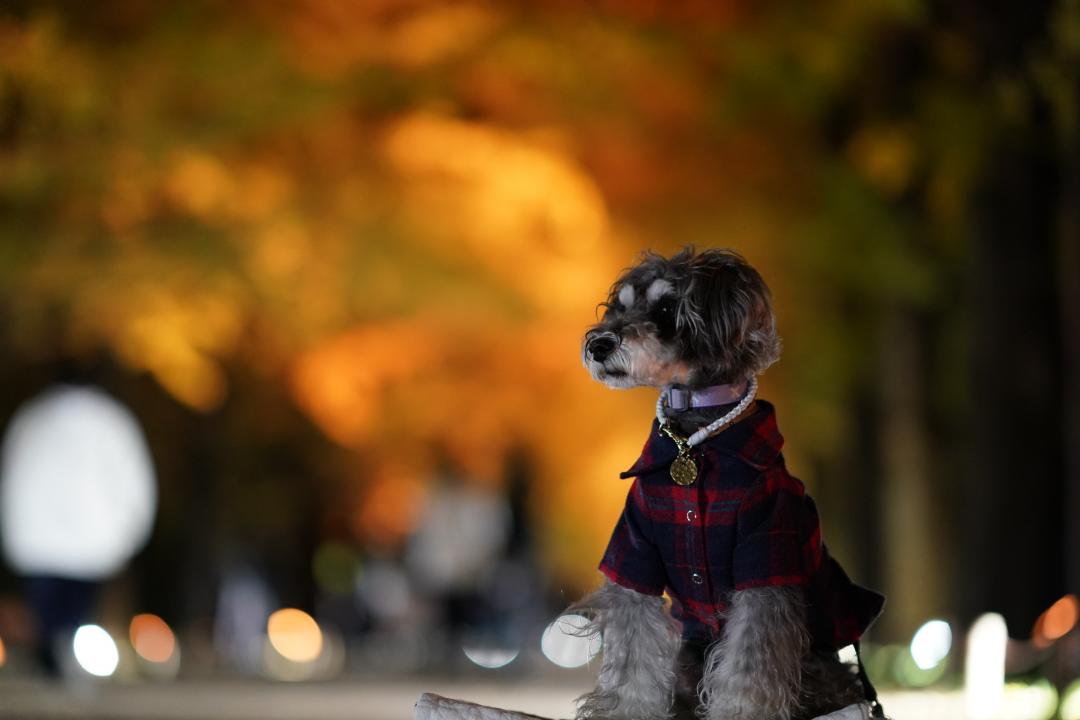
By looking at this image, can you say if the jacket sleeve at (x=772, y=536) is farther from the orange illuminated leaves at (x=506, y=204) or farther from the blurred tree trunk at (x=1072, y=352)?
the orange illuminated leaves at (x=506, y=204)

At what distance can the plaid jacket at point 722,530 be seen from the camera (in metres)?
4.89

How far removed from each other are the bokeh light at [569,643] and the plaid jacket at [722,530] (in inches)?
11.7

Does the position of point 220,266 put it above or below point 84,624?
above

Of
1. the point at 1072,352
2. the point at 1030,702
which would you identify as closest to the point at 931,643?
the point at 1030,702

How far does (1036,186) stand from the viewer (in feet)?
43.0

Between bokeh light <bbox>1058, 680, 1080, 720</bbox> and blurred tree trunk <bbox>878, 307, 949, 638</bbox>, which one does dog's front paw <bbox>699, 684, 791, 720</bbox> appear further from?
blurred tree trunk <bbox>878, 307, 949, 638</bbox>

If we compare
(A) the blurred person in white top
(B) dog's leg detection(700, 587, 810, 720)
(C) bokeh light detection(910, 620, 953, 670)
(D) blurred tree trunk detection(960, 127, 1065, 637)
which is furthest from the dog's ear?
(D) blurred tree trunk detection(960, 127, 1065, 637)

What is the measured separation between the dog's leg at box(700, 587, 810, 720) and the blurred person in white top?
8.06m

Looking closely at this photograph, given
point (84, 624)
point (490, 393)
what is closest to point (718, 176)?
point (84, 624)

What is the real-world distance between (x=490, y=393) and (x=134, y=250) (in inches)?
524

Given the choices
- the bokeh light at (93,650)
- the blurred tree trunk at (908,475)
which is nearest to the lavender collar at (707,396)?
the bokeh light at (93,650)

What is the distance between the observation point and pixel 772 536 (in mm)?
4867

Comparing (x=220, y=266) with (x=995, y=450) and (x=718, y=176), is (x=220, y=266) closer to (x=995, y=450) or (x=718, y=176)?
(x=718, y=176)

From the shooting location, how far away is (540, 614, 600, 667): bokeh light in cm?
536
